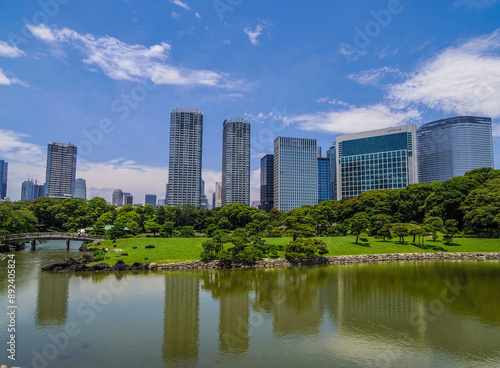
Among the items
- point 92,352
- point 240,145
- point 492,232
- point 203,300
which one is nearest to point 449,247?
point 492,232

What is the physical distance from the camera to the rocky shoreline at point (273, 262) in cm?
2994

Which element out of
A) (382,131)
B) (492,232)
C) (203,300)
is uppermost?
(382,131)

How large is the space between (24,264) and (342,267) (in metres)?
35.3

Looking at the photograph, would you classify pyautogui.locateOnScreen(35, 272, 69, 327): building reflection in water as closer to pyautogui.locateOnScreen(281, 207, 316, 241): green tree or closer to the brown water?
the brown water

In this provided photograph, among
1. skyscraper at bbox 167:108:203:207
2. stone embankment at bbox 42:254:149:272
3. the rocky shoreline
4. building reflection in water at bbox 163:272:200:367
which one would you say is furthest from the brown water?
skyscraper at bbox 167:108:203:207

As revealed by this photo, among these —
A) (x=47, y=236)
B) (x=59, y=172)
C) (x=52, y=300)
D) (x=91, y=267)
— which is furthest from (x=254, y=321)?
(x=59, y=172)

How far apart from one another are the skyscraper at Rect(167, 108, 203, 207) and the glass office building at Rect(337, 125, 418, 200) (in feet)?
230

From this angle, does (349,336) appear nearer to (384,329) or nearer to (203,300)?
(384,329)

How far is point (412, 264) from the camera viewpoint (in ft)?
115

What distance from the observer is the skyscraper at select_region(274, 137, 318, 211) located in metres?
150

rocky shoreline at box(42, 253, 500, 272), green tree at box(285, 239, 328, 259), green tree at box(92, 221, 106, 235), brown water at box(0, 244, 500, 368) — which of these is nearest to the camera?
brown water at box(0, 244, 500, 368)

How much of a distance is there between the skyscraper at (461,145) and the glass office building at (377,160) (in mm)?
59579

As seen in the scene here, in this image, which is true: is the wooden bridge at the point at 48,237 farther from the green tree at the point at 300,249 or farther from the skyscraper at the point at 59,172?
the skyscraper at the point at 59,172

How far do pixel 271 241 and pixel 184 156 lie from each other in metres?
116
